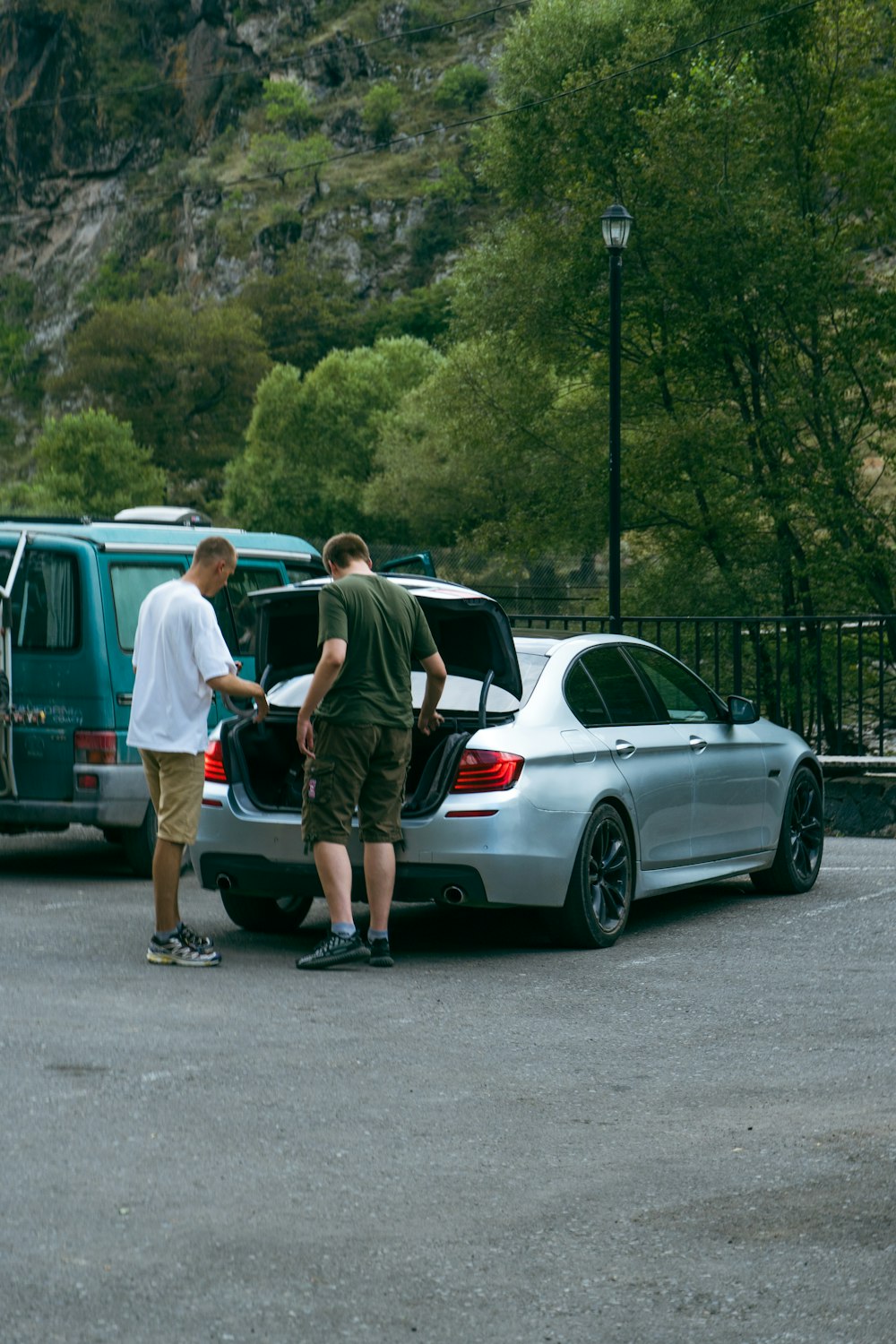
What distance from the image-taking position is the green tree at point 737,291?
27438 millimetres

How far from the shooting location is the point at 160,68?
473 feet

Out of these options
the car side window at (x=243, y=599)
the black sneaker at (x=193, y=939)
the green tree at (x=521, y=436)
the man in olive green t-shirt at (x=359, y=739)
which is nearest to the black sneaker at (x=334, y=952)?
the man in olive green t-shirt at (x=359, y=739)

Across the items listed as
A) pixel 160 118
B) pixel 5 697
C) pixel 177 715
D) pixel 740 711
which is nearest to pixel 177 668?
pixel 177 715

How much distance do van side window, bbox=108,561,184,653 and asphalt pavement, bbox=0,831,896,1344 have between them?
256 centimetres

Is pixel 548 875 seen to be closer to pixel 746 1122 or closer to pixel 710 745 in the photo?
pixel 710 745

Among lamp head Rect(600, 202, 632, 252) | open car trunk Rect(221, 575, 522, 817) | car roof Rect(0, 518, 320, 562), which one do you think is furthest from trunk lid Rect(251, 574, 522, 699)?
lamp head Rect(600, 202, 632, 252)

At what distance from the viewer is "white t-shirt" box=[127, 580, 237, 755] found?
8039 mm

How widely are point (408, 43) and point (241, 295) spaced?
34.2 metres

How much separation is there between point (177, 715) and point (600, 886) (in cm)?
215

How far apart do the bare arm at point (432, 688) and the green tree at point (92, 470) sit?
259ft

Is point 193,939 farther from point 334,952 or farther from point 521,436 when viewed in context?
point 521,436

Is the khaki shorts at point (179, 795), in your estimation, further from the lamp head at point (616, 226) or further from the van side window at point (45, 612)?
the lamp head at point (616, 226)

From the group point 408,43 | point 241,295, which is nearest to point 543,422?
point 241,295

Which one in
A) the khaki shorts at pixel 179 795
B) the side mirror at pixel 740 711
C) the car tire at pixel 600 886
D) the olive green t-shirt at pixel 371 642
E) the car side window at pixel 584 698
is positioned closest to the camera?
the olive green t-shirt at pixel 371 642
